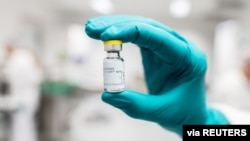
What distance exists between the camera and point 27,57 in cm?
246

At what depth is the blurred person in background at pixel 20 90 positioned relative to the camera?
2.37 m

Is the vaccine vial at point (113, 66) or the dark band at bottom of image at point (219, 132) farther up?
the vaccine vial at point (113, 66)

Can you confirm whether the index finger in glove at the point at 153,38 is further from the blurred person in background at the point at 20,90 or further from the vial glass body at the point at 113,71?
the blurred person in background at the point at 20,90

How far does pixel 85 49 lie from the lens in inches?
193

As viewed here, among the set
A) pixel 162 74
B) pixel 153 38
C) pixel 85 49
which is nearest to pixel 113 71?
pixel 153 38

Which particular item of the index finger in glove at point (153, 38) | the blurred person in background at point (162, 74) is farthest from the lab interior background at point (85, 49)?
the index finger in glove at point (153, 38)

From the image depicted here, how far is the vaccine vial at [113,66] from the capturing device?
19.5 inches

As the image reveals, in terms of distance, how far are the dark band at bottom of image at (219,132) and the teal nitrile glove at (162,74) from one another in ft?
0.48

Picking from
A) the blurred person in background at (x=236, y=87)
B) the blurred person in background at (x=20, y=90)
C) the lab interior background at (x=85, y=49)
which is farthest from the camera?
the blurred person in background at (x=20, y=90)

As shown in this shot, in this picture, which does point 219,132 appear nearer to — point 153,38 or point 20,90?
point 153,38

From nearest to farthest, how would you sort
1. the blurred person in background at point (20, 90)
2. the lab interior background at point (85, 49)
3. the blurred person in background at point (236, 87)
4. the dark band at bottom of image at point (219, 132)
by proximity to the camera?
the dark band at bottom of image at point (219, 132)
the blurred person in background at point (236, 87)
the lab interior background at point (85, 49)
the blurred person in background at point (20, 90)

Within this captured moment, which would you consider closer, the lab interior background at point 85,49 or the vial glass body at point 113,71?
the vial glass body at point 113,71

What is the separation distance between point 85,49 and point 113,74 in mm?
4476

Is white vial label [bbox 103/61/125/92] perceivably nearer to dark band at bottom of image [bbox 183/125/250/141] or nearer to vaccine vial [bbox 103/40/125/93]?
vaccine vial [bbox 103/40/125/93]
